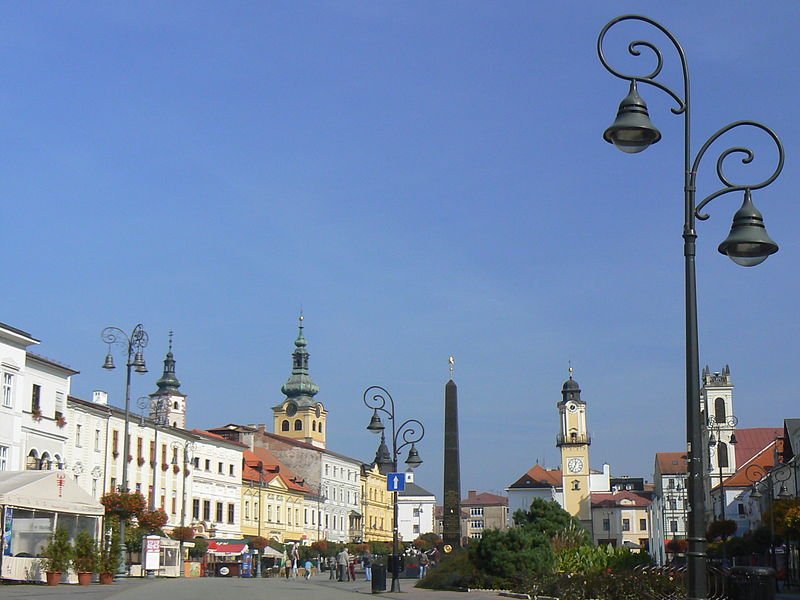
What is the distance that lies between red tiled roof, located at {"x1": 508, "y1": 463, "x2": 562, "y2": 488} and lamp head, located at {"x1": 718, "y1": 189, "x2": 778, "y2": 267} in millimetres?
162184

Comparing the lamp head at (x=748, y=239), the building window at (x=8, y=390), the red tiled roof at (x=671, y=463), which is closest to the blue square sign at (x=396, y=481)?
the building window at (x=8, y=390)

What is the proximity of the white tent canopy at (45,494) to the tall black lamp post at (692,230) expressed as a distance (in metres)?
24.9

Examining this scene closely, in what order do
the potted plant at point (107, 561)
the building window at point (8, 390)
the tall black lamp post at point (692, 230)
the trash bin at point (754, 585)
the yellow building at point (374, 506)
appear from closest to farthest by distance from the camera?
the tall black lamp post at point (692, 230) → the trash bin at point (754, 585) → the potted plant at point (107, 561) → the building window at point (8, 390) → the yellow building at point (374, 506)

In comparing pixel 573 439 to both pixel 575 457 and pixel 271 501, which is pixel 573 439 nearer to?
pixel 575 457

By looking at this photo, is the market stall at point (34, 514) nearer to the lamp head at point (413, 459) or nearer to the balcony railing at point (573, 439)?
the lamp head at point (413, 459)

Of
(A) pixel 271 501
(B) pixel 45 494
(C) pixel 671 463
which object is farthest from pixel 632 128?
(C) pixel 671 463

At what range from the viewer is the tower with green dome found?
129 m

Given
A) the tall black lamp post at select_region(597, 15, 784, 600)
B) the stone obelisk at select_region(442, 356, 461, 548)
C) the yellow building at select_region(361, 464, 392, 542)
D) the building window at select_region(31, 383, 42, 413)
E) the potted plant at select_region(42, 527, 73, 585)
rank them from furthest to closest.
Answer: the yellow building at select_region(361, 464, 392, 542), the building window at select_region(31, 383, 42, 413), the stone obelisk at select_region(442, 356, 461, 548), the potted plant at select_region(42, 527, 73, 585), the tall black lamp post at select_region(597, 15, 784, 600)

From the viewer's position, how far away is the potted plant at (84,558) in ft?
108

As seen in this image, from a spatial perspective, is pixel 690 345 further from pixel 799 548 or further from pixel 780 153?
pixel 799 548

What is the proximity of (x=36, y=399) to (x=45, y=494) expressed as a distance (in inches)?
650

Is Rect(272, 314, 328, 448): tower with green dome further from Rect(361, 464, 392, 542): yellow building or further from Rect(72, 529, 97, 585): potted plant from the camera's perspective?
Rect(72, 529, 97, 585): potted plant

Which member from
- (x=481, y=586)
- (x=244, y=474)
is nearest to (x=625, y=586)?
(x=481, y=586)

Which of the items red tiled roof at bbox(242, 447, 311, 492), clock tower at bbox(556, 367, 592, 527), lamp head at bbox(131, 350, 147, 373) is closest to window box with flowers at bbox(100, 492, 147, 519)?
lamp head at bbox(131, 350, 147, 373)
